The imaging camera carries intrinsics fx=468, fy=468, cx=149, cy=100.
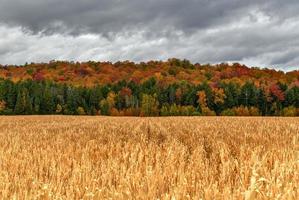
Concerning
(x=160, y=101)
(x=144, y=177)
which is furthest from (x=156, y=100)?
(x=144, y=177)

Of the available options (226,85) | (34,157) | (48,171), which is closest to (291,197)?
(48,171)

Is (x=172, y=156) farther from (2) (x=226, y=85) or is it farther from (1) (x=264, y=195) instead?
(2) (x=226, y=85)

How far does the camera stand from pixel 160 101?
125 m

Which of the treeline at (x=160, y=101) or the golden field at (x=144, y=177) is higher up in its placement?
the treeline at (x=160, y=101)

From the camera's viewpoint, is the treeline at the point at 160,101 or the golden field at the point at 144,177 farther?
the treeline at the point at 160,101

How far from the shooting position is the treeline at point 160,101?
113 m

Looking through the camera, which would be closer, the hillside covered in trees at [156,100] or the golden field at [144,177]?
the golden field at [144,177]

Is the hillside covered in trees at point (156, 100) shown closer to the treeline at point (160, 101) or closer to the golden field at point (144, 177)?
the treeline at point (160, 101)

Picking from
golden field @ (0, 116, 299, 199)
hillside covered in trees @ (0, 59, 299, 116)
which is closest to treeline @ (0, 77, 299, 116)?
hillside covered in trees @ (0, 59, 299, 116)

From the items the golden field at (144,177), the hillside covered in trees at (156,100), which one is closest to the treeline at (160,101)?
the hillside covered in trees at (156,100)

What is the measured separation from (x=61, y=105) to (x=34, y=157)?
11100 cm

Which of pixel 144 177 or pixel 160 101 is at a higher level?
pixel 160 101

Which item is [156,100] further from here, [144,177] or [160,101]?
[144,177]

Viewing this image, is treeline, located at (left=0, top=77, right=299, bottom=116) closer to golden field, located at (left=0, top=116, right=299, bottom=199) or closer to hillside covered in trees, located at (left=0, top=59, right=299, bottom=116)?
hillside covered in trees, located at (left=0, top=59, right=299, bottom=116)
